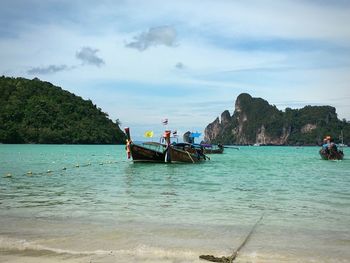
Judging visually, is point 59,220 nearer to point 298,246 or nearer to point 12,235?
point 12,235

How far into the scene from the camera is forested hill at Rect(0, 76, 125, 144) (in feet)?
387

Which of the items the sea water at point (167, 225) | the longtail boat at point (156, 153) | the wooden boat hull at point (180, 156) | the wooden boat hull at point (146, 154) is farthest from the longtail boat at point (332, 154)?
the sea water at point (167, 225)

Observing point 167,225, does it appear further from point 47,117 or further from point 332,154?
point 47,117

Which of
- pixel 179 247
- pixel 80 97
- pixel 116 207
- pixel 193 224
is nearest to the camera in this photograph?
pixel 179 247

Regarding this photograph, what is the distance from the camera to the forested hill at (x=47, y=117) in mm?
118000

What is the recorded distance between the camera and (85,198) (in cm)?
1337

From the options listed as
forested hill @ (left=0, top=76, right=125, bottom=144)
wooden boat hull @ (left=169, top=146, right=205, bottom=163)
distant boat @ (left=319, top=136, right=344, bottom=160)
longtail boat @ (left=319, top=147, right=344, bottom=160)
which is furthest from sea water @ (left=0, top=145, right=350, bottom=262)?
forested hill @ (left=0, top=76, right=125, bottom=144)

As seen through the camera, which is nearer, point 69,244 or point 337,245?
point 69,244

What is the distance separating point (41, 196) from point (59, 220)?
15.2 feet

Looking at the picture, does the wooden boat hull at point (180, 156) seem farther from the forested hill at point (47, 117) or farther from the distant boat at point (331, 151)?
the forested hill at point (47, 117)

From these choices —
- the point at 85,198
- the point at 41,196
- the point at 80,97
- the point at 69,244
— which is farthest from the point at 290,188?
the point at 80,97

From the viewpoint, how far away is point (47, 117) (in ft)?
407

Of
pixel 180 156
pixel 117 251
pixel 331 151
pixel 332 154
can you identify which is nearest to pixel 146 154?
pixel 180 156

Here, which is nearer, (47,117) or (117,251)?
(117,251)
